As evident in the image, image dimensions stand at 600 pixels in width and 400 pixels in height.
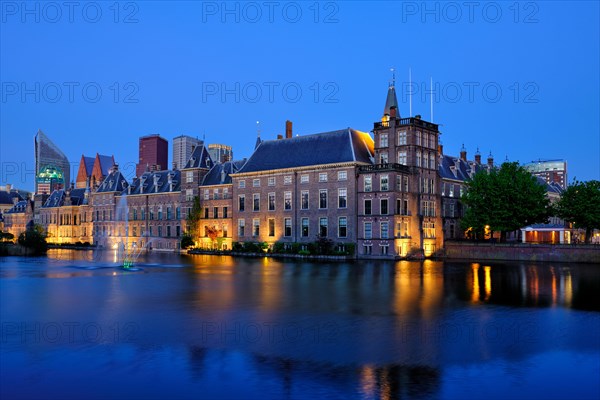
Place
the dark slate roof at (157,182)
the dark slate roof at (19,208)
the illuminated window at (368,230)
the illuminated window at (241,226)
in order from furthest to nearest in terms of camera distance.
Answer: the dark slate roof at (19,208) < the dark slate roof at (157,182) < the illuminated window at (241,226) < the illuminated window at (368,230)

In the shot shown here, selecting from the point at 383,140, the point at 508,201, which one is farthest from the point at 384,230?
the point at 508,201

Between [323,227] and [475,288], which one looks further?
[323,227]

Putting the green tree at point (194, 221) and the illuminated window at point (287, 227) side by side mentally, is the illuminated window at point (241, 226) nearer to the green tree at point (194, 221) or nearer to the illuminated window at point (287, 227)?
the illuminated window at point (287, 227)

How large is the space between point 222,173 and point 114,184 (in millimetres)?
33709

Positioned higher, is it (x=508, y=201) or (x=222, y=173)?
(x=222, y=173)

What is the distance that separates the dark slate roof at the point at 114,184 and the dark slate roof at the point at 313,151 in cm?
3910

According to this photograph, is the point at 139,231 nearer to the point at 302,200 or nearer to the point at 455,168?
the point at 302,200

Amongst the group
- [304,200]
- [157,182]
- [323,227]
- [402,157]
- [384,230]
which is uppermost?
[402,157]

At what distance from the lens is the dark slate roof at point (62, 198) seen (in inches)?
5344

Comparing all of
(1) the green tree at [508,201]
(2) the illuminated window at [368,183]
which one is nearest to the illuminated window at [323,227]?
(2) the illuminated window at [368,183]

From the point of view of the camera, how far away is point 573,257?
66.4 meters

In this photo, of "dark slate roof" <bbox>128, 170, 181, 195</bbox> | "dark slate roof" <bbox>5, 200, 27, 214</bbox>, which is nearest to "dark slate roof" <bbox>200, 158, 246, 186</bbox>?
"dark slate roof" <bbox>128, 170, 181, 195</bbox>

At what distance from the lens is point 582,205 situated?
2761 inches

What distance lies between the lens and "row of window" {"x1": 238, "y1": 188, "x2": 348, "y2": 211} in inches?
3000
